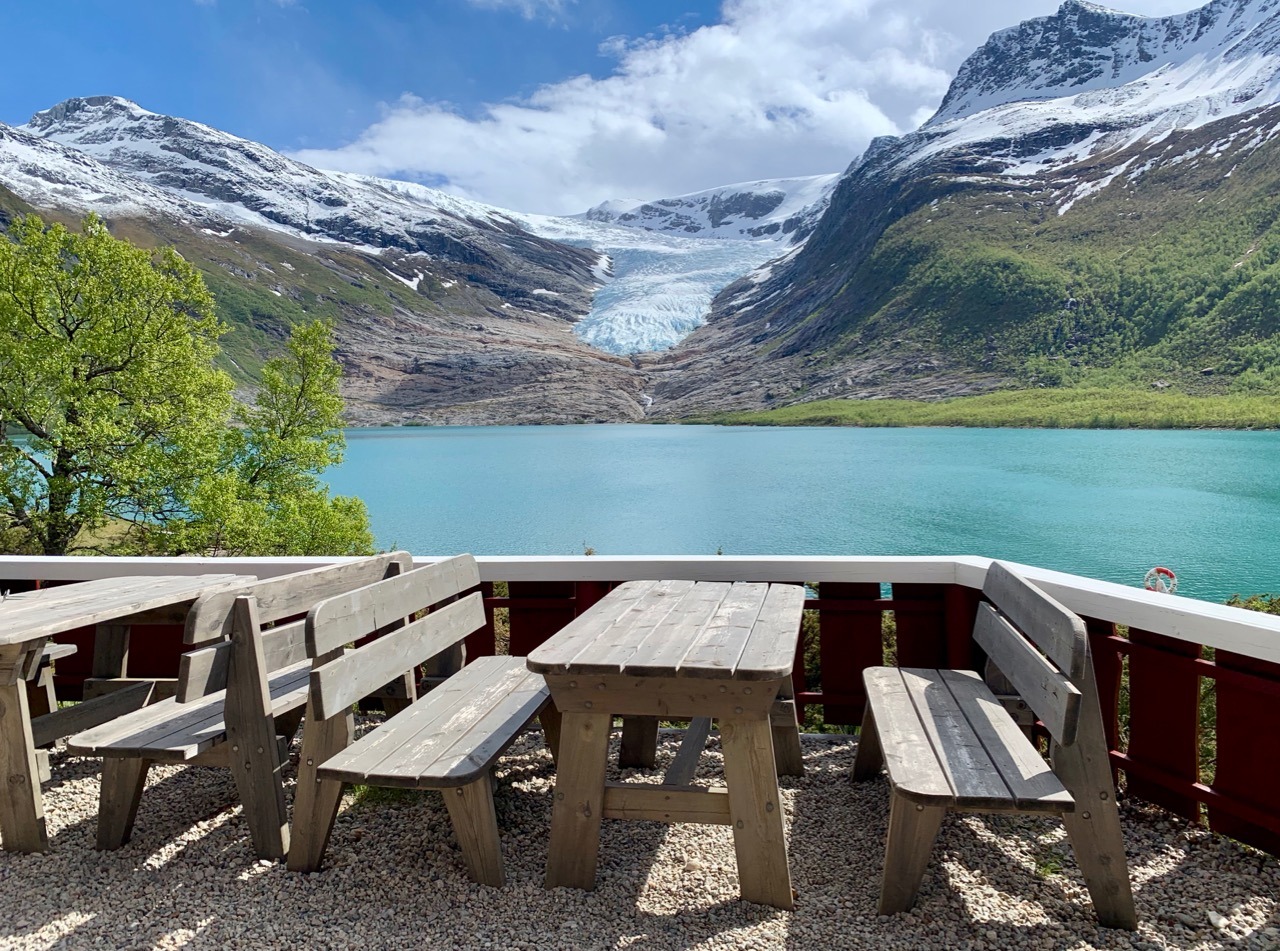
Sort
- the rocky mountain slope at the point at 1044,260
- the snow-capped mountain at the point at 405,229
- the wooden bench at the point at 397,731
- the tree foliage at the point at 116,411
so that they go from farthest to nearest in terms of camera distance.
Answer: the snow-capped mountain at the point at 405,229 → the rocky mountain slope at the point at 1044,260 → the tree foliage at the point at 116,411 → the wooden bench at the point at 397,731

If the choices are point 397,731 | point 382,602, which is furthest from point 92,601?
point 397,731

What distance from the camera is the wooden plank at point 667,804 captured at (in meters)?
2.23

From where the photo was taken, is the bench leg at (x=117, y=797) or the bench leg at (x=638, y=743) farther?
the bench leg at (x=638, y=743)

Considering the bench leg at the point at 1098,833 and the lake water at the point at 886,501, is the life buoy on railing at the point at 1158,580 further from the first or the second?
the lake water at the point at 886,501

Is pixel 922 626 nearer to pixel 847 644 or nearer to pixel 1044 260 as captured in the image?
pixel 847 644

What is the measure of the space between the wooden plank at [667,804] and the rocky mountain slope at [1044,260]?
72.5 meters

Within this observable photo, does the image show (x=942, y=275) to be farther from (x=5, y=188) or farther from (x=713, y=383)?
(x=5, y=188)

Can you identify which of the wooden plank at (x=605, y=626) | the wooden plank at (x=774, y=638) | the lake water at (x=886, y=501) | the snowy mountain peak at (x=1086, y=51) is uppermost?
the snowy mountain peak at (x=1086, y=51)

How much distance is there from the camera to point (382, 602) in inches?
101

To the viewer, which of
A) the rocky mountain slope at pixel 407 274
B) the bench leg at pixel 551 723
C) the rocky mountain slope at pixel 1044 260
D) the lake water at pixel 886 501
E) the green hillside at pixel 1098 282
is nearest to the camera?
the bench leg at pixel 551 723

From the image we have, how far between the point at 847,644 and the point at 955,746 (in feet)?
3.74

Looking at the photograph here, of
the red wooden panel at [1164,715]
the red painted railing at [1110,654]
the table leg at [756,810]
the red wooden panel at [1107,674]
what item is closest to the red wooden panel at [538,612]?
the red painted railing at [1110,654]

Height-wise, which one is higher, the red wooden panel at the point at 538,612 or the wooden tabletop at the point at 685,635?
the wooden tabletop at the point at 685,635

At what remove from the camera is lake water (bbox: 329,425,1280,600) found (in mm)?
21656
